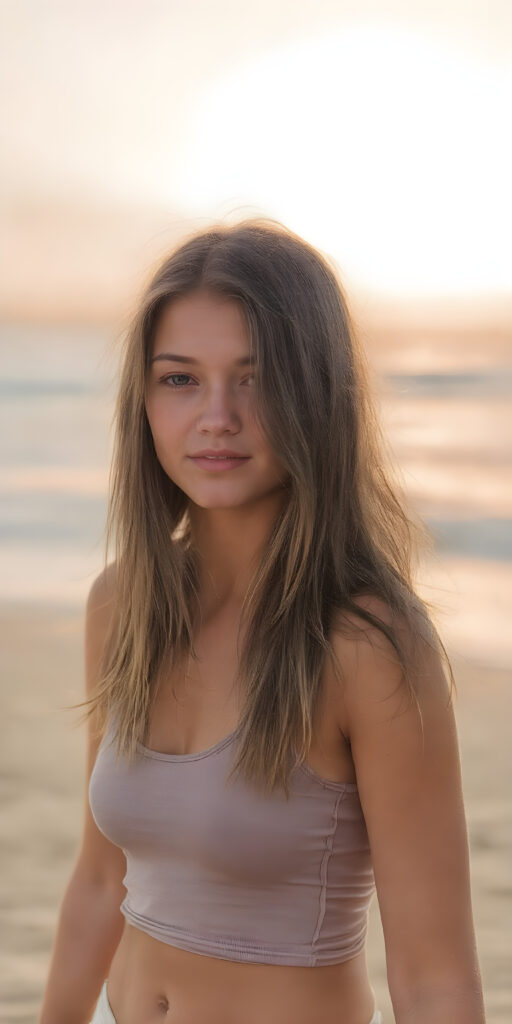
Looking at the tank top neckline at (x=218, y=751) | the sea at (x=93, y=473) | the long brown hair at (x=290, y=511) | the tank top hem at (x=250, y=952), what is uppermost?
the long brown hair at (x=290, y=511)

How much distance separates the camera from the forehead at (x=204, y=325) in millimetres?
1370

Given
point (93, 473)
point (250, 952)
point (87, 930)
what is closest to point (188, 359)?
point (250, 952)

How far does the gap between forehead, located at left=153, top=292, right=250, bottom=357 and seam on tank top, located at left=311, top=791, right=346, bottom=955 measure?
516mm

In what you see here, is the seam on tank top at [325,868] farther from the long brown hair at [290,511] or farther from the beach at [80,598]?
the beach at [80,598]

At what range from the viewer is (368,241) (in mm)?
6840

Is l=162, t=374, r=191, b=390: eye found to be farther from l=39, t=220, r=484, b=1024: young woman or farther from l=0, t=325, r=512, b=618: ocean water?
l=0, t=325, r=512, b=618: ocean water

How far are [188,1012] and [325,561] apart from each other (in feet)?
1.73

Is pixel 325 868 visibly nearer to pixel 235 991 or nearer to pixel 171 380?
pixel 235 991

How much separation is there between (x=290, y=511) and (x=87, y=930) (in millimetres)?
643

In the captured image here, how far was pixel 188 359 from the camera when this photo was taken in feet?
4.60

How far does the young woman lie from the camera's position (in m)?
1.28

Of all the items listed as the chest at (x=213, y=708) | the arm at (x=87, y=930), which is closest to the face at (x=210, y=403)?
the chest at (x=213, y=708)

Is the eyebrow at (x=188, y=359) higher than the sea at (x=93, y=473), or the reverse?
the eyebrow at (x=188, y=359)

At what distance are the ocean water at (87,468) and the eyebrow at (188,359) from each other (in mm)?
5835
